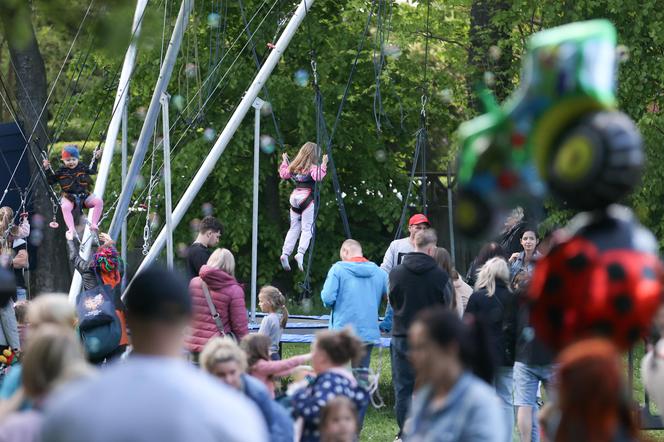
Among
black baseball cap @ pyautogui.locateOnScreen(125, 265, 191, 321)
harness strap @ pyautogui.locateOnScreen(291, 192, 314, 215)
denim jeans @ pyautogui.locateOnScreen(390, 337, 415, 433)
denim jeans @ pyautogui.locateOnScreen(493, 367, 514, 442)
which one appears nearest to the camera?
black baseball cap @ pyautogui.locateOnScreen(125, 265, 191, 321)

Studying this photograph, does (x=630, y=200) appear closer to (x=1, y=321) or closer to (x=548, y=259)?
(x=1, y=321)

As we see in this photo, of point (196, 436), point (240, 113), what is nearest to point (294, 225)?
point (240, 113)

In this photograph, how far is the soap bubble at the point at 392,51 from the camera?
1968 cm

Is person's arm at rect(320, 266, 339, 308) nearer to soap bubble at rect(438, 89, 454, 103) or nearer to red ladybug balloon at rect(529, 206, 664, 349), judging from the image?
red ladybug balloon at rect(529, 206, 664, 349)

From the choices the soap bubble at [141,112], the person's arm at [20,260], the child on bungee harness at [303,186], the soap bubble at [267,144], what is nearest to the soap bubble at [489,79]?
the soap bubble at [267,144]

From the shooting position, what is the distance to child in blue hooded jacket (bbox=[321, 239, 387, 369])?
1130 centimetres

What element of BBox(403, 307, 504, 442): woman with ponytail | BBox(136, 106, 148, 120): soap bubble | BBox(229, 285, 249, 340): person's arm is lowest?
BBox(403, 307, 504, 442): woman with ponytail

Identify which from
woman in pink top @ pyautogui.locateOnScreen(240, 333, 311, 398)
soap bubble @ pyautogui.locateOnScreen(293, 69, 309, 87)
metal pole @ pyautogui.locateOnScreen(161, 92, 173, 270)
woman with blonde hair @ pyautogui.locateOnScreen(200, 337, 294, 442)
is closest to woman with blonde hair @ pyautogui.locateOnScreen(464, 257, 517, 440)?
woman in pink top @ pyautogui.locateOnScreen(240, 333, 311, 398)

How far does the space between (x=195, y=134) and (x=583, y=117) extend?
17564 mm

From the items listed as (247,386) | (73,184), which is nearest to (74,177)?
(73,184)

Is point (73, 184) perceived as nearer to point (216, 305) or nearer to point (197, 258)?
point (197, 258)

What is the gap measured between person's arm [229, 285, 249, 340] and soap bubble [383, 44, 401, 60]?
889cm

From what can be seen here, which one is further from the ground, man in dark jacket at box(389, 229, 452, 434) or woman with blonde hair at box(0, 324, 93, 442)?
man in dark jacket at box(389, 229, 452, 434)

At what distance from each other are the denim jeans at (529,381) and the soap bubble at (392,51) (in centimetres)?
936
